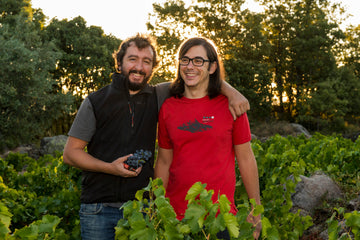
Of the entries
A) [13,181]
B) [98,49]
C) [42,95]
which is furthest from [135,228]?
[98,49]

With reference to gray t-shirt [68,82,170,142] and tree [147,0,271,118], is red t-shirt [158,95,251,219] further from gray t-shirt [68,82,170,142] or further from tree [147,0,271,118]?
tree [147,0,271,118]

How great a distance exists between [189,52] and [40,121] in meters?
25.3

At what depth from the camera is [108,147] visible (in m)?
3.09

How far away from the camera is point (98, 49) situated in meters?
32.9

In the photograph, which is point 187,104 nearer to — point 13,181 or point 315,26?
point 13,181

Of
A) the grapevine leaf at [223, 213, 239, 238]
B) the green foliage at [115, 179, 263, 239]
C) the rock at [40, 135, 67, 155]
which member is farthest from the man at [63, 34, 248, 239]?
the rock at [40, 135, 67, 155]

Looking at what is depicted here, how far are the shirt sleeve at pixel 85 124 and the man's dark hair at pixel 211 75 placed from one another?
24.6 inches

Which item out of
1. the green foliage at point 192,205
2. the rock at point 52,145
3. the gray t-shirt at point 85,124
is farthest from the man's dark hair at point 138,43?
the rock at point 52,145

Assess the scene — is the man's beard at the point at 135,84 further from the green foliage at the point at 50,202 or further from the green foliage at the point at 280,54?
the green foliage at the point at 280,54

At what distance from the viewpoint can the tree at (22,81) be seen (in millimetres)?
23625

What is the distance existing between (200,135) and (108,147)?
0.69 meters

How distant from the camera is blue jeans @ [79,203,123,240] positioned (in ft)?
10.0

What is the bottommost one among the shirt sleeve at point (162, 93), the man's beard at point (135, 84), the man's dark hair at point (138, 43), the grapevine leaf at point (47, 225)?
the grapevine leaf at point (47, 225)

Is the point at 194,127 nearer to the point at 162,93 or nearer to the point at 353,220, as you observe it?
the point at 162,93
